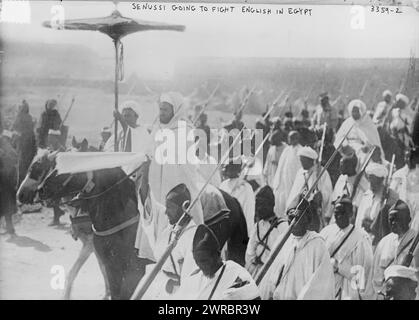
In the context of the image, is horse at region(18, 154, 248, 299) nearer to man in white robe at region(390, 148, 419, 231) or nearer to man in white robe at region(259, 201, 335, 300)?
man in white robe at region(259, 201, 335, 300)

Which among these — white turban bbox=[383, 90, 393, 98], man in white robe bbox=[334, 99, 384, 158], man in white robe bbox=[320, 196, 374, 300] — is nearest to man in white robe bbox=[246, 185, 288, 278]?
man in white robe bbox=[320, 196, 374, 300]

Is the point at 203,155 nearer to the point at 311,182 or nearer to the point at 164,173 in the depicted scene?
the point at 164,173

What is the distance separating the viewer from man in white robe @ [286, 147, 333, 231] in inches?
167

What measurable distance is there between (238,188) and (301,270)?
68cm

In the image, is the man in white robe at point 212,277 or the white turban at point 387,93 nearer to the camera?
the man in white robe at point 212,277

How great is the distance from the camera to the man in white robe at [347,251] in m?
4.22

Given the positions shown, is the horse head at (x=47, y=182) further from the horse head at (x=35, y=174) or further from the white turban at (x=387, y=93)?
the white turban at (x=387, y=93)

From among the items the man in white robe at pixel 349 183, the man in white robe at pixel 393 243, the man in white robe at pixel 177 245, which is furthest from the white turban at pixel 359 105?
the man in white robe at pixel 177 245

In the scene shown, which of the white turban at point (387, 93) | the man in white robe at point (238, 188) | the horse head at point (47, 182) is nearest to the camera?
the horse head at point (47, 182)

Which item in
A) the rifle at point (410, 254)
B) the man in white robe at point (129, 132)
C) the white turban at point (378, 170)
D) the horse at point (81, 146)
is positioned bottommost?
the rifle at point (410, 254)

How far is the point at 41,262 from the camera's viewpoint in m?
4.21

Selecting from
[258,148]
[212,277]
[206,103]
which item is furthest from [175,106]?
[212,277]

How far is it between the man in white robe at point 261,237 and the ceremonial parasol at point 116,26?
1063 mm
